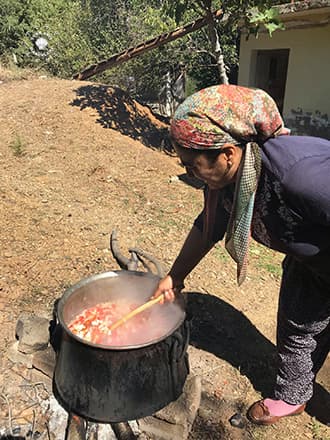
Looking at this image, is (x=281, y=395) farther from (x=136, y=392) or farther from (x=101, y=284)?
(x=101, y=284)

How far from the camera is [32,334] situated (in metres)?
2.41

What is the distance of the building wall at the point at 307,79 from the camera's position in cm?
673

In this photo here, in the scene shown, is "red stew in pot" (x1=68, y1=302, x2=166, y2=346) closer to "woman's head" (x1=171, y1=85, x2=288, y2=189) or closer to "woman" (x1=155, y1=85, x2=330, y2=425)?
"woman" (x1=155, y1=85, x2=330, y2=425)

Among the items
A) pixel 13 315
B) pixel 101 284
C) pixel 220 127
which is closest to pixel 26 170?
pixel 13 315

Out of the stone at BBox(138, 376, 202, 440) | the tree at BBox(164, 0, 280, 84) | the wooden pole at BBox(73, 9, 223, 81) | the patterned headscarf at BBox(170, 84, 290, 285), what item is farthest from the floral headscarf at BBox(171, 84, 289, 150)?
the wooden pole at BBox(73, 9, 223, 81)

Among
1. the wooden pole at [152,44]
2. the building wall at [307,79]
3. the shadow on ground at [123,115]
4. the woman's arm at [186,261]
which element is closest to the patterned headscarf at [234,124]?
the woman's arm at [186,261]

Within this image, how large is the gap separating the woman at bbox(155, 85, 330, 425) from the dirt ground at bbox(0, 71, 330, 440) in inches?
20.4

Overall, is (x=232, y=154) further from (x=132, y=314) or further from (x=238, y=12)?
(x=238, y=12)

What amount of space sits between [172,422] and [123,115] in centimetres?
626

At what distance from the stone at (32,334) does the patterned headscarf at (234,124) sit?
4.98 ft

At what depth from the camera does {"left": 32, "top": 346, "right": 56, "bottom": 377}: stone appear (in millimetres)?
2308

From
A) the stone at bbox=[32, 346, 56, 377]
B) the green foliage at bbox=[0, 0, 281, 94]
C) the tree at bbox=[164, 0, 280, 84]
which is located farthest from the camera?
the green foliage at bbox=[0, 0, 281, 94]

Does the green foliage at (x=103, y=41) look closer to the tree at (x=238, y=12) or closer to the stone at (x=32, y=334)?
the tree at (x=238, y=12)

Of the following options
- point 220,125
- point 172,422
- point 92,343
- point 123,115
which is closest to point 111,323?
point 92,343
